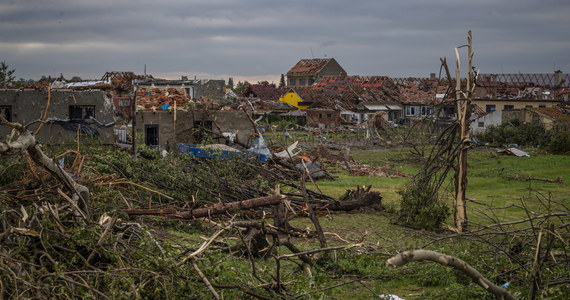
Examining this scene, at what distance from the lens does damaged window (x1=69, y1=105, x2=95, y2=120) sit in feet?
65.7

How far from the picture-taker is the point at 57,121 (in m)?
19.7

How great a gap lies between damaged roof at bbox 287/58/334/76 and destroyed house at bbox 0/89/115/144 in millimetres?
56335

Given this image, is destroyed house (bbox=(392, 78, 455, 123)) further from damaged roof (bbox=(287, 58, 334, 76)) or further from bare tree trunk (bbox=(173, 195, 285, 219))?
bare tree trunk (bbox=(173, 195, 285, 219))

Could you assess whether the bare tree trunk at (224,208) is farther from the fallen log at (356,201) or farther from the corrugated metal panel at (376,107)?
the corrugated metal panel at (376,107)

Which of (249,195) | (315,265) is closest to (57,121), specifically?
(249,195)

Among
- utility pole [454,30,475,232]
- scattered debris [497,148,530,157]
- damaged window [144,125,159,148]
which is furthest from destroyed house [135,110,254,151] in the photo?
scattered debris [497,148,530,157]

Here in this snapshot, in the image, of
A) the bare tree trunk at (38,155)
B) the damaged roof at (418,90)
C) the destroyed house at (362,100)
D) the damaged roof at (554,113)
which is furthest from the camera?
the damaged roof at (418,90)

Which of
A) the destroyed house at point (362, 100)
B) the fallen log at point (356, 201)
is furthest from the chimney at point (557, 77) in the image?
the fallen log at point (356, 201)

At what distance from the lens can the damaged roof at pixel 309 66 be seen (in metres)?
75.9

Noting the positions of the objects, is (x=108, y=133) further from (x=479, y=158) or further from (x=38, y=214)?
(x=479, y=158)

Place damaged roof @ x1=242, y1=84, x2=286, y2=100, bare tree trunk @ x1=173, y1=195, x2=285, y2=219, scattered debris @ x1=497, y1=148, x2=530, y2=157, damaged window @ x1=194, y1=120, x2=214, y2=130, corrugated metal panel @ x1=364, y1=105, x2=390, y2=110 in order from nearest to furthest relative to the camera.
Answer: bare tree trunk @ x1=173, y1=195, x2=285, y2=219
damaged window @ x1=194, y1=120, x2=214, y2=130
scattered debris @ x1=497, y1=148, x2=530, y2=157
corrugated metal panel @ x1=364, y1=105, x2=390, y2=110
damaged roof @ x1=242, y1=84, x2=286, y2=100

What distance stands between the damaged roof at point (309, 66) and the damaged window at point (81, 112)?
185ft

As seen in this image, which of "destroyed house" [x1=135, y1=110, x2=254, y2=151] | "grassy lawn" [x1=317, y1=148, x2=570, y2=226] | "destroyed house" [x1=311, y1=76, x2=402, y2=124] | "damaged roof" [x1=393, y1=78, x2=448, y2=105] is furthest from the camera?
"damaged roof" [x1=393, y1=78, x2=448, y2=105]

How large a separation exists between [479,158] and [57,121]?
2015cm
